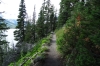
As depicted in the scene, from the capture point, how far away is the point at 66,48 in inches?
516

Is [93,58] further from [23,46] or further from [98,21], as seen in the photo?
[23,46]

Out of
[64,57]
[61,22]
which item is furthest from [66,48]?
[61,22]

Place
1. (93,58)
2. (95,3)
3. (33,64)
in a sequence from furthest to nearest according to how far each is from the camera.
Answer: (33,64) → (95,3) → (93,58)

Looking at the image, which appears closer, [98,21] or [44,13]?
[98,21]

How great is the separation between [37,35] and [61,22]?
355 inches

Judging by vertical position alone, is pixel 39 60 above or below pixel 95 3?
below

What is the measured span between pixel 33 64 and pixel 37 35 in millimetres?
33623

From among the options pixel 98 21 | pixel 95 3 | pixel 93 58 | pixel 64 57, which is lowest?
pixel 64 57

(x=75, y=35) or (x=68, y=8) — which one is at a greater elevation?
(x=68, y=8)

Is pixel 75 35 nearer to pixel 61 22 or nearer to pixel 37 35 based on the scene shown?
pixel 61 22

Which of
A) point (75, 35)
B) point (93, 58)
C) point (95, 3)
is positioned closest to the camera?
point (93, 58)

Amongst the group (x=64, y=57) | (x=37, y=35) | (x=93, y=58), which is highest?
(x=93, y=58)

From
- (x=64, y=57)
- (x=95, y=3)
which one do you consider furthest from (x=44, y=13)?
(x=95, y=3)

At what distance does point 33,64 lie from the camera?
13.0 meters
